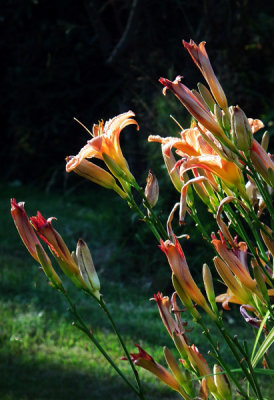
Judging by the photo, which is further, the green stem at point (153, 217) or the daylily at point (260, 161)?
the green stem at point (153, 217)

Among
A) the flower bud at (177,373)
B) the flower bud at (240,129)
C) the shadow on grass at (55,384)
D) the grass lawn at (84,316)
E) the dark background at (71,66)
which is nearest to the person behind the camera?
the flower bud at (240,129)

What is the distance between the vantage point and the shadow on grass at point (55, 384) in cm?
288

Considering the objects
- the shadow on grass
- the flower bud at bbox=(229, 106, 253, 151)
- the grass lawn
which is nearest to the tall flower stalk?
the flower bud at bbox=(229, 106, 253, 151)

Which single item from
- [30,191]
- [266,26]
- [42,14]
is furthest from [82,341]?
[42,14]

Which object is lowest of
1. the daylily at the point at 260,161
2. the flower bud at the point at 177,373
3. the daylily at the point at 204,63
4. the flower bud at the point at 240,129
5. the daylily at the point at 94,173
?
the flower bud at the point at 177,373

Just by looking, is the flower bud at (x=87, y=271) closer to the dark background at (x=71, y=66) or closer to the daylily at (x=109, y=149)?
the daylily at (x=109, y=149)

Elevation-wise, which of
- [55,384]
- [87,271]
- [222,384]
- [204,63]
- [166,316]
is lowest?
[55,384]

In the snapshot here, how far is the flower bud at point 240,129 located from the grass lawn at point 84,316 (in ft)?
5.51

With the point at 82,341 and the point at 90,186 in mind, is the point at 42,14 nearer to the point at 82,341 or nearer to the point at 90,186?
the point at 90,186

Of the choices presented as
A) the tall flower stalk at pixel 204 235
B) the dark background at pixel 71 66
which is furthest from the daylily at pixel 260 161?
the dark background at pixel 71 66

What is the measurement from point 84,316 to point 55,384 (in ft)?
3.30

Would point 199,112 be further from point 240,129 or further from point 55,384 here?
point 55,384

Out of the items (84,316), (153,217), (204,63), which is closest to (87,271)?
(153,217)

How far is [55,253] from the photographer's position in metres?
1.09
